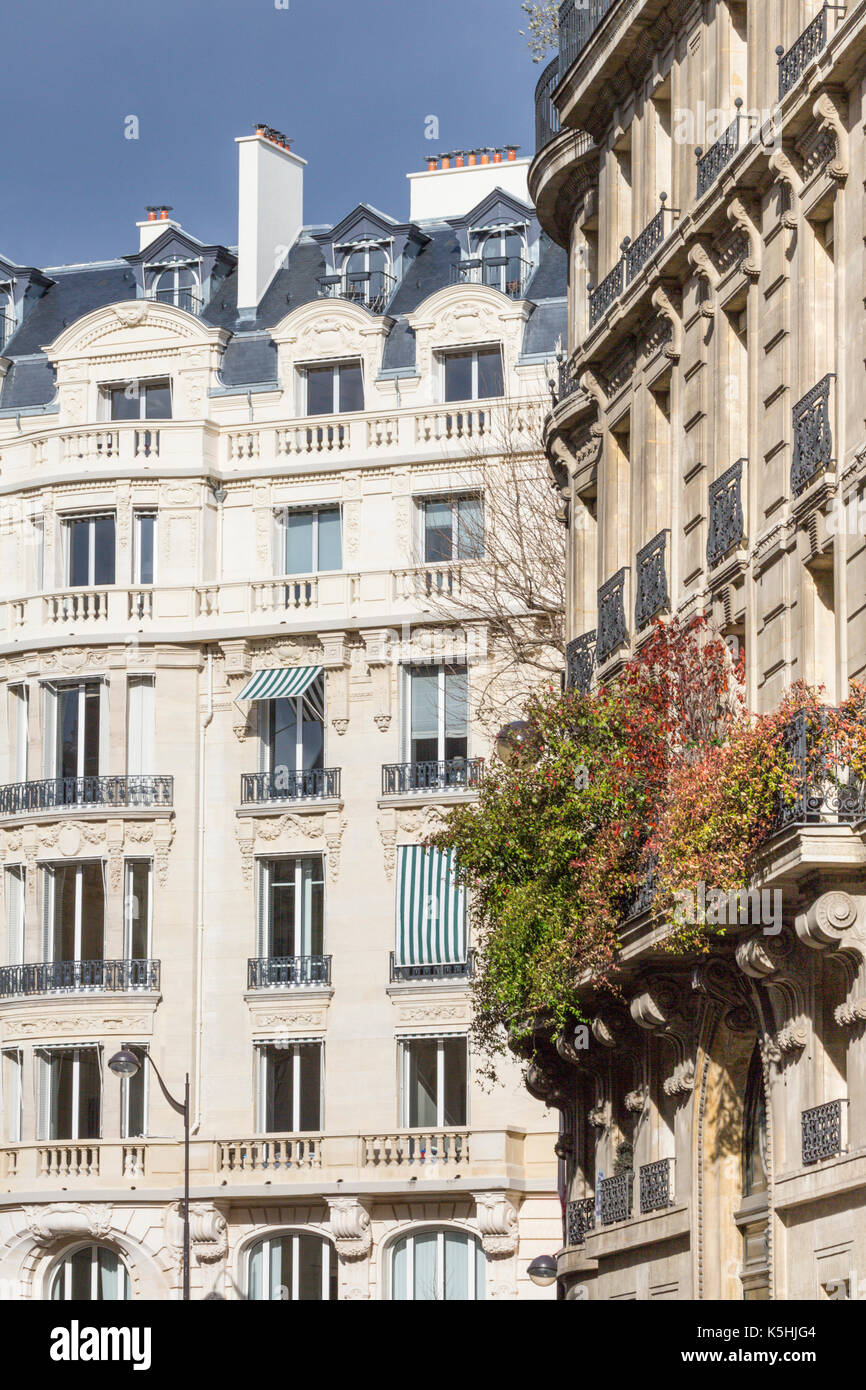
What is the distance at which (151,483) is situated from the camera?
159 feet

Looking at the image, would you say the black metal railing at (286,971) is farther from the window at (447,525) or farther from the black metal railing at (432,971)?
the window at (447,525)

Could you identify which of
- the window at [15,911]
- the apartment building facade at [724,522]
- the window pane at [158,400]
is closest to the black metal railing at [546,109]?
the apartment building facade at [724,522]

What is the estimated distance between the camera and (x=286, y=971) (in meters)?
45.9

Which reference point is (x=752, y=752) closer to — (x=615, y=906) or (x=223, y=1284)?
(x=615, y=906)

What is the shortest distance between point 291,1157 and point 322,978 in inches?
125

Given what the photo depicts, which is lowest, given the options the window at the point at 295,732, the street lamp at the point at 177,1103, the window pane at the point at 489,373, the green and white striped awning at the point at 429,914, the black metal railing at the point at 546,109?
the street lamp at the point at 177,1103

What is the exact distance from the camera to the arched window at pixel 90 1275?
45.2m

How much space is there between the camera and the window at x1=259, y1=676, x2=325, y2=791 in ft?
155

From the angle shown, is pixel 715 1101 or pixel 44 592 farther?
pixel 44 592

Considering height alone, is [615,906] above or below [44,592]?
below

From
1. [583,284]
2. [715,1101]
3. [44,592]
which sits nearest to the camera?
[715,1101]

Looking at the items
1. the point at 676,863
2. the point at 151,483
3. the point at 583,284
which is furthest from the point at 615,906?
the point at 151,483

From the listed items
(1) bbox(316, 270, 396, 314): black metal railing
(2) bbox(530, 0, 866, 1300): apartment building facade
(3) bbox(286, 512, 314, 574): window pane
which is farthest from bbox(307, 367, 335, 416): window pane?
(2) bbox(530, 0, 866, 1300): apartment building facade

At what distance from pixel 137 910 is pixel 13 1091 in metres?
3.87
